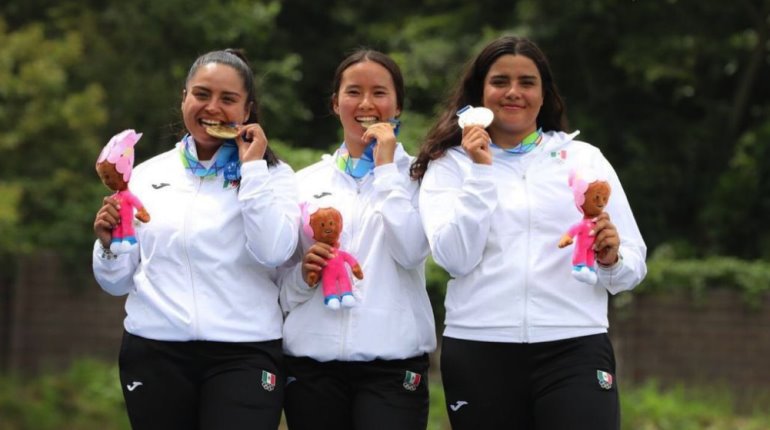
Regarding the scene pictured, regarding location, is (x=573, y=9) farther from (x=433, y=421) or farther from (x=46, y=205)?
(x=46, y=205)

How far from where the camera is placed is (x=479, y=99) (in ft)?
15.1

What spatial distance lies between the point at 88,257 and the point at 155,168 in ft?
25.1

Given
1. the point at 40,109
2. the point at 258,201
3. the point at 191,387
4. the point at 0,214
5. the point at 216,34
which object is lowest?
the point at 191,387

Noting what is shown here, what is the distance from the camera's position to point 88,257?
11969mm

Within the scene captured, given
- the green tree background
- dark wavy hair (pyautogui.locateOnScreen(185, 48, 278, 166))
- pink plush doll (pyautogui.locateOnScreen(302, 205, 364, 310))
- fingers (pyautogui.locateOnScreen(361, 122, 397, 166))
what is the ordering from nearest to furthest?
pink plush doll (pyautogui.locateOnScreen(302, 205, 364, 310)) → fingers (pyautogui.locateOnScreen(361, 122, 397, 166)) → dark wavy hair (pyautogui.locateOnScreen(185, 48, 278, 166)) → the green tree background

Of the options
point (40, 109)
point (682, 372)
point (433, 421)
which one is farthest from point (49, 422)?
point (682, 372)

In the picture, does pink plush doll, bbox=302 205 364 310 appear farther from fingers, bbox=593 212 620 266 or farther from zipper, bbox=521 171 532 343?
fingers, bbox=593 212 620 266

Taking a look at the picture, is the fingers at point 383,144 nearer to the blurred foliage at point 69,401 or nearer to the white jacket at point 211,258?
the white jacket at point 211,258

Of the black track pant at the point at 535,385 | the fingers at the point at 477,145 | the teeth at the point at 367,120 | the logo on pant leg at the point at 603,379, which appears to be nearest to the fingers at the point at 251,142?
the teeth at the point at 367,120

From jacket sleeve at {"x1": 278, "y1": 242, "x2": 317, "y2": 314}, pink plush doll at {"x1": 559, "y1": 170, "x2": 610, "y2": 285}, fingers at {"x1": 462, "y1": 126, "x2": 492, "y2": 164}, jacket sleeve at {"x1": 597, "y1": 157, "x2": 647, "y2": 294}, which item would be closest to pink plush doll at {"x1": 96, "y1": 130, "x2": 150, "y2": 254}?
jacket sleeve at {"x1": 278, "y1": 242, "x2": 317, "y2": 314}

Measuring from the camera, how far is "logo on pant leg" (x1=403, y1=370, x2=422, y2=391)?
175 inches

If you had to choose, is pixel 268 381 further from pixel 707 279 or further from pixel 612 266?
pixel 707 279

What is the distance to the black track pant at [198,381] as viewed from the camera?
4.30 metres

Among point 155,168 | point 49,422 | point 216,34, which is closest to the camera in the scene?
point 155,168
